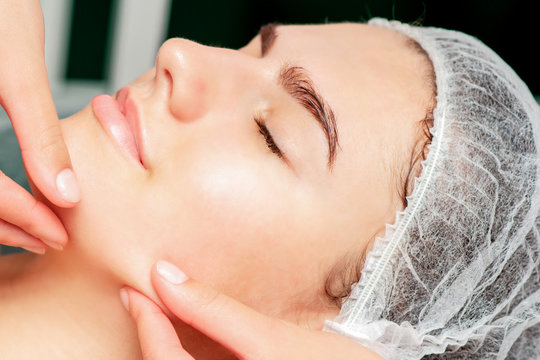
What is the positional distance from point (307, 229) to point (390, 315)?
0.88 feet

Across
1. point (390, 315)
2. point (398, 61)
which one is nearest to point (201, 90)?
point (398, 61)

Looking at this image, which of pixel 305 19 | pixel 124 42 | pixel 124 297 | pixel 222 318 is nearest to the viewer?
pixel 222 318

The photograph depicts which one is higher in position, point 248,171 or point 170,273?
point 248,171

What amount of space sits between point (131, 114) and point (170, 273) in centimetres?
30

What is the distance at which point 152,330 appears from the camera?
0.92 meters

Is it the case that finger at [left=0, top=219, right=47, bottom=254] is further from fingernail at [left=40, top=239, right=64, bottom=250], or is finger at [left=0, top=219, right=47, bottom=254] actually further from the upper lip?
the upper lip

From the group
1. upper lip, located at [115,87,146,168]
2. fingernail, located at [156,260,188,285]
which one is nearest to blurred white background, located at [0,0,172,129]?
upper lip, located at [115,87,146,168]

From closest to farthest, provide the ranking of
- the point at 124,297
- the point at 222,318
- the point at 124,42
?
the point at 222,318 < the point at 124,297 < the point at 124,42

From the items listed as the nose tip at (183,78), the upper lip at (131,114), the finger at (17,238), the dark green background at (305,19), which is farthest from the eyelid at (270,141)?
the dark green background at (305,19)

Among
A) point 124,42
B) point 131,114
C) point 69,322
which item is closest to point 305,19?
point 124,42

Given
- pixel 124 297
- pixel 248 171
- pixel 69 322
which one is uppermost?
pixel 248 171

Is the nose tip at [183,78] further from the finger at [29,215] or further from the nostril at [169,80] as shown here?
the finger at [29,215]

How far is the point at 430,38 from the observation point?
1.30 metres

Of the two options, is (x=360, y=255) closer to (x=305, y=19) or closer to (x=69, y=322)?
(x=69, y=322)
